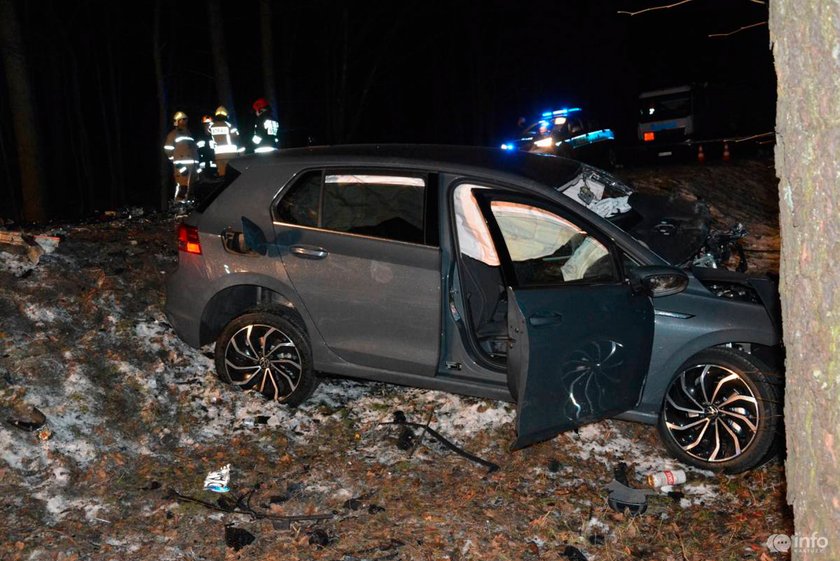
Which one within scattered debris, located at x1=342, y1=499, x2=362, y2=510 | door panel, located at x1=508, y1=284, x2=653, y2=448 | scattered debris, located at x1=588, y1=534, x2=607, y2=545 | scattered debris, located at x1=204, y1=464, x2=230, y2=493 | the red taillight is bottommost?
scattered debris, located at x1=588, y1=534, x2=607, y2=545

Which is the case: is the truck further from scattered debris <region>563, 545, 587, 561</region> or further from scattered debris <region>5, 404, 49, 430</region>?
scattered debris <region>5, 404, 49, 430</region>

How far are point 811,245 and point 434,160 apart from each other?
3548 millimetres

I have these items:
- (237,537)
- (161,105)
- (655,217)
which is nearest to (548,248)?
(655,217)

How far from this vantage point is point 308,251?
18.9ft

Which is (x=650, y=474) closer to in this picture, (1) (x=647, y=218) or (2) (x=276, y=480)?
(1) (x=647, y=218)

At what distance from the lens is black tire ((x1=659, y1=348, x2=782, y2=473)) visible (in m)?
5.04

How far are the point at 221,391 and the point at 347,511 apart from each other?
1.74 m

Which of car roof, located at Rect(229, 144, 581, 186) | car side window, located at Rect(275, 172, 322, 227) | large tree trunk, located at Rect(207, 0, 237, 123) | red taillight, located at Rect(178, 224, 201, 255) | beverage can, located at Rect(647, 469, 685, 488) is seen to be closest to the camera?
beverage can, located at Rect(647, 469, 685, 488)

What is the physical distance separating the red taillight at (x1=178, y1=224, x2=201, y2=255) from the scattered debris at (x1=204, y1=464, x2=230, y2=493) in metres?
1.63

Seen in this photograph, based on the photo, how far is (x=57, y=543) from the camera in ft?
15.0

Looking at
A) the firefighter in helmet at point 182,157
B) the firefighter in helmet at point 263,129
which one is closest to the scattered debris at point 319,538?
the firefighter in helmet at point 182,157

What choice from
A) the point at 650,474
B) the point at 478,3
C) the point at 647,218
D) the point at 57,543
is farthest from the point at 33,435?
the point at 478,3

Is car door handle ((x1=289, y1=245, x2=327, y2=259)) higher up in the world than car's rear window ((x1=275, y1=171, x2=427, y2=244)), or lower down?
lower down

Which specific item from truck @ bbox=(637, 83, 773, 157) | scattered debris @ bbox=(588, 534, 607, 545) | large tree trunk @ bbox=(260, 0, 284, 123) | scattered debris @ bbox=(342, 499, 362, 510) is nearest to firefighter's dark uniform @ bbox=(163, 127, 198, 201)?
large tree trunk @ bbox=(260, 0, 284, 123)
